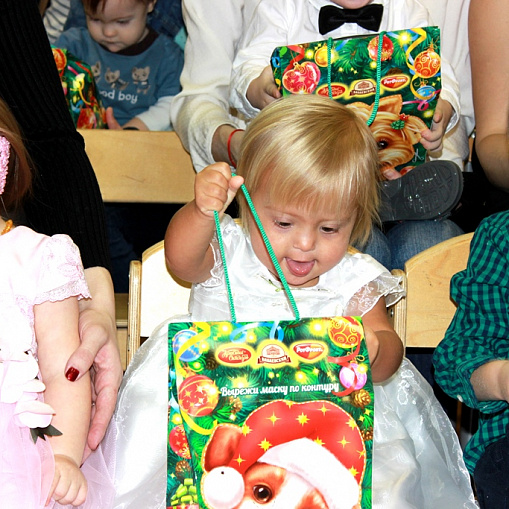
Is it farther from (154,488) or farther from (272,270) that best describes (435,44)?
(154,488)

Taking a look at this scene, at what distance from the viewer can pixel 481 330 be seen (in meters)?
1.41

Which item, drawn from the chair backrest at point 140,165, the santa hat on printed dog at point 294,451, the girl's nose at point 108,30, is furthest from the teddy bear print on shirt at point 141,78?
the santa hat on printed dog at point 294,451

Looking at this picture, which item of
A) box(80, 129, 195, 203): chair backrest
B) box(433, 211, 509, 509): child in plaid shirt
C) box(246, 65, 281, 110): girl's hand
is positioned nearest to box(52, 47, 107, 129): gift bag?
box(80, 129, 195, 203): chair backrest

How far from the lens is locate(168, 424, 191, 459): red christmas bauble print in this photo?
1.00m

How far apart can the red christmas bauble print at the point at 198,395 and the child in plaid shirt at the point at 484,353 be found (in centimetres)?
52

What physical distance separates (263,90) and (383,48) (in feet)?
0.92

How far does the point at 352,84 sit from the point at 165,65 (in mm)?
1085

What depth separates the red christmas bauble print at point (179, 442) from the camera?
100 cm

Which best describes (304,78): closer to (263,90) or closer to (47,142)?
(263,90)

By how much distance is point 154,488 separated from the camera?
1229mm

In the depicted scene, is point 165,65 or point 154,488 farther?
point 165,65

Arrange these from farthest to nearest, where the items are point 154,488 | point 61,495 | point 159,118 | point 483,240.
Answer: point 159,118 → point 483,240 → point 154,488 → point 61,495

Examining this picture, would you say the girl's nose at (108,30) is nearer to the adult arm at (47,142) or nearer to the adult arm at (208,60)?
the adult arm at (208,60)

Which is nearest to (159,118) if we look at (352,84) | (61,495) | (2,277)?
(352,84)
